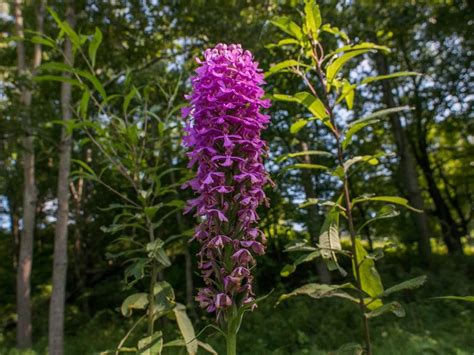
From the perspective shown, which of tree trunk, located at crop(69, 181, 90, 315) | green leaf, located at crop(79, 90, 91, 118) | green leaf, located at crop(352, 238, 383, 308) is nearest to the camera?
green leaf, located at crop(352, 238, 383, 308)

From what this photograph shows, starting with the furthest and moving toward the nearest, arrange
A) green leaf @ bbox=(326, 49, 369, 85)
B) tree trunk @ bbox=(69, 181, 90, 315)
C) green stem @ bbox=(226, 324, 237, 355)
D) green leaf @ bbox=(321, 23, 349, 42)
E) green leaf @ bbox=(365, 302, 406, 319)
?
tree trunk @ bbox=(69, 181, 90, 315)
green leaf @ bbox=(321, 23, 349, 42)
green leaf @ bbox=(326, 49, 369, 85)
green leaf @ bbox=(365, 302, 406, 319)
green stem @ bbox=(226, 324, 237, 355)

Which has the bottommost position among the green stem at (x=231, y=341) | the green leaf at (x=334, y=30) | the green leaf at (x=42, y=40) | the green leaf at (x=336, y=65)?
the green stem at (x=231, y=341)

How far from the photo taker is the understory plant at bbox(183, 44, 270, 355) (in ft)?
5.68

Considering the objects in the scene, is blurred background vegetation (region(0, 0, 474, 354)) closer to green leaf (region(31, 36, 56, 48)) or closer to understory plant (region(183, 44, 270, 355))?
green leaf (region(31, 36, 56, 48))

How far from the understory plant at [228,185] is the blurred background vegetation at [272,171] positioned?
10.0ft

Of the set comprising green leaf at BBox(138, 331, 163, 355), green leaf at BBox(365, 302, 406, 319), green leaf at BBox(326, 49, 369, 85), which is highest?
green leaf at BBox(326, 49, 369, 85)

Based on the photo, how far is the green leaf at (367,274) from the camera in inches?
76.8

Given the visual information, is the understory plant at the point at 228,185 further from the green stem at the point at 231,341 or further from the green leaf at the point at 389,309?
the green leaf at the point at 389,309

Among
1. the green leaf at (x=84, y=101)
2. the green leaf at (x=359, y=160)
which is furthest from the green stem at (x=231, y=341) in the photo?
the green leaf at (x=84, y=101)

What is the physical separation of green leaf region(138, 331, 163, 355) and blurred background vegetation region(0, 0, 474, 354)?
2.81 m

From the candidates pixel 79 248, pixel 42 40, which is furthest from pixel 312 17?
pixel 79 248

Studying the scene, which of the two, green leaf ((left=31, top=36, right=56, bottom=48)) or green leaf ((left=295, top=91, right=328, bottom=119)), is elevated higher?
green leaf ((left=31, top=36, right=56, bottom=48))

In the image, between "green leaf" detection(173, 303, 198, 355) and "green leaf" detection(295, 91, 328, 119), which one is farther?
"green leaf" detection(173, 303, 198, 355)

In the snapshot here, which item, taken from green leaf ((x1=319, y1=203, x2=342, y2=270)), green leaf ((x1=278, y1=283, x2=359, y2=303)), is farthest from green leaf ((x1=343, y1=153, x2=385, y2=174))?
green leaf ((x1=278, y1=283, x2=359, y2=303))
